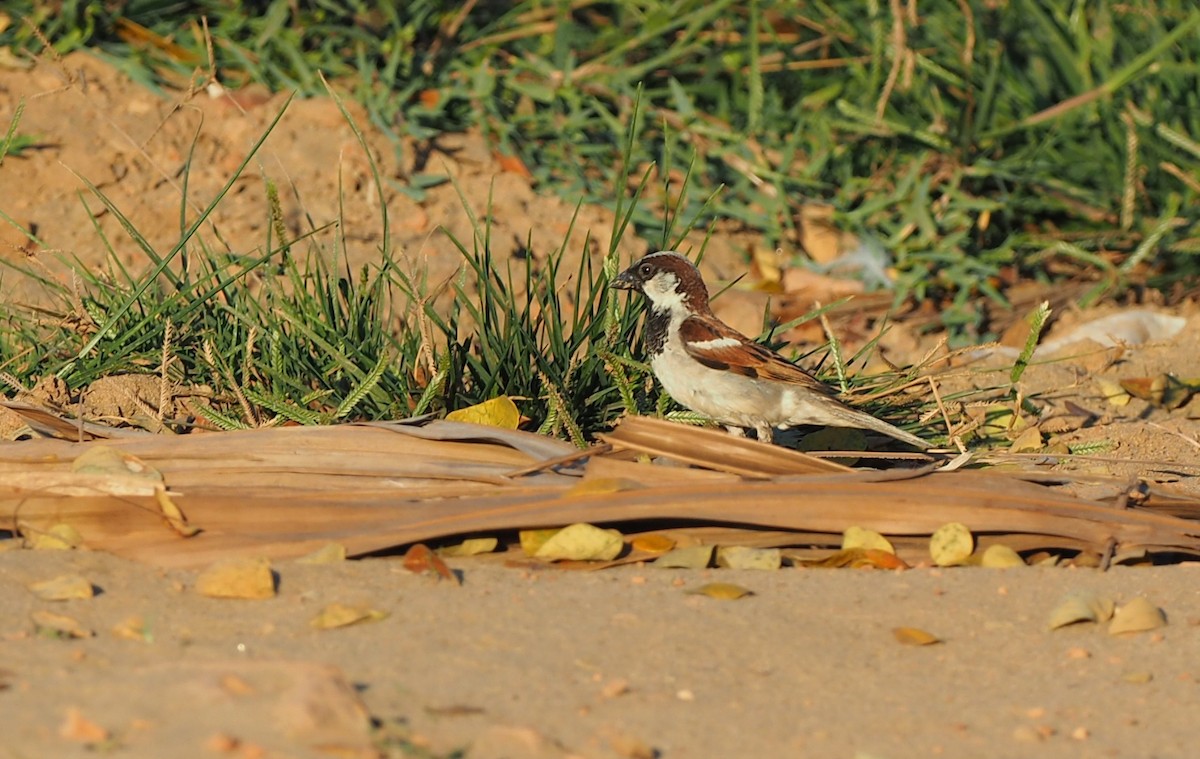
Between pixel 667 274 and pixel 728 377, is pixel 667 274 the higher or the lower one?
the higher one

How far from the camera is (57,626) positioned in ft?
10.8

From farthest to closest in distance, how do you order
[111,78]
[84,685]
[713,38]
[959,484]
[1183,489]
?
[713,38] → [111,78] → [1183,489] → [959,484] → [84,685]

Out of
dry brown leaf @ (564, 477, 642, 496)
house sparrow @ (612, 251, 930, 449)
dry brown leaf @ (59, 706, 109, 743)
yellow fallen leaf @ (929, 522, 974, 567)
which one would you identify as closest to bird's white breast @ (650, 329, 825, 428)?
house sparrow @ (612, 251, 930, 449)

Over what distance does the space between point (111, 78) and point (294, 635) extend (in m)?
5.06

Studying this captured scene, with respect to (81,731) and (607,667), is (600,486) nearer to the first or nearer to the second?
(607,667)

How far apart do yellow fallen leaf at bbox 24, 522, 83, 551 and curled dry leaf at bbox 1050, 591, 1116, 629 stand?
7.65ft

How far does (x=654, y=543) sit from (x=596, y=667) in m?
0.84

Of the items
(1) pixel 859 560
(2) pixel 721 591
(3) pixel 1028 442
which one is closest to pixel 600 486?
(2) pixel 721 591

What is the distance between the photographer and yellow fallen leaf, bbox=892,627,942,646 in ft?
11.6

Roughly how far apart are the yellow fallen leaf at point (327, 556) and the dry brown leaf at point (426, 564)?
0.51 feet

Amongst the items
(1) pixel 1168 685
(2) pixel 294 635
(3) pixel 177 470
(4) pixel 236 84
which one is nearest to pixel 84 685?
(2) pixel 294 635

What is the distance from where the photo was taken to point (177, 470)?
410 centimetres

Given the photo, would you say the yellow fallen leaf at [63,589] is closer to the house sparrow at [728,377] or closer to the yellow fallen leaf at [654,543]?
the yellow fallen leaf at [654,543]

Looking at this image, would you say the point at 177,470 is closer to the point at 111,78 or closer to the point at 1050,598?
the point at 1050,598
